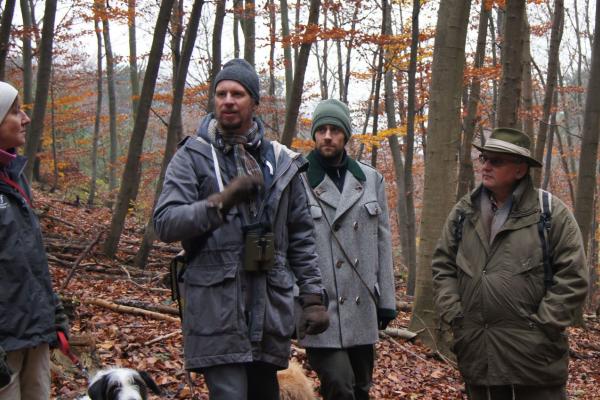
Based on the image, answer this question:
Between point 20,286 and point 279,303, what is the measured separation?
128cm

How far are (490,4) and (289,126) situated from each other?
210 inches

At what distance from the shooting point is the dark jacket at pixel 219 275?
→ 3.11m

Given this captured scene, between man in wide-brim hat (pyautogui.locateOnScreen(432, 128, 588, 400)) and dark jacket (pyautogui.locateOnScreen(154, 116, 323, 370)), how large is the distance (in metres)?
1.39

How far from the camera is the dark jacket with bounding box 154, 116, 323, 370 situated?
311 centimetres

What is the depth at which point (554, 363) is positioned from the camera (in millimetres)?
4023

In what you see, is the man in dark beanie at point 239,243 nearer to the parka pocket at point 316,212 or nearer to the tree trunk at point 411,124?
the parka pocket at point 316,212

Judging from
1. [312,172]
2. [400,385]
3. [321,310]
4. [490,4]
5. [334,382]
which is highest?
[490,4]

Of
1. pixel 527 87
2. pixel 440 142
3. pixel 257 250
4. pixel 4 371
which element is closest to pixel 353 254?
pixel 257 250

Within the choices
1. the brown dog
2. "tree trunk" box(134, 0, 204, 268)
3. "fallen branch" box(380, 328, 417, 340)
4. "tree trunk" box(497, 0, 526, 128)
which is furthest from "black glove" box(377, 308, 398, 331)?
"tree trunk" box(134, 0, 204, 268)

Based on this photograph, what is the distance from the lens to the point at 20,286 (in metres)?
3.11

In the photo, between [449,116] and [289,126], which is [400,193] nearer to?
[289,126]

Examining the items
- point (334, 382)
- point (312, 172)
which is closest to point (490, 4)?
point (312, 172)

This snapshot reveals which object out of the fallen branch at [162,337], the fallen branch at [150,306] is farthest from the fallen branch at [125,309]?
the fallen branch at [162,337]

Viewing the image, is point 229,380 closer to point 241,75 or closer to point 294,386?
point 241,75
